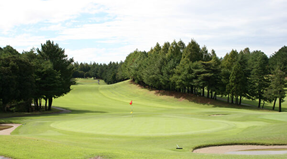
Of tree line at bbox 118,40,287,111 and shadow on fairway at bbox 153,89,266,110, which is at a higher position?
tree line at bbox 118,40,287,111

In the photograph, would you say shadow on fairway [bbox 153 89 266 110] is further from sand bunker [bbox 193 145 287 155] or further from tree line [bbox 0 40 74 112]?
sand bunker [bbox 193 145 287 155]

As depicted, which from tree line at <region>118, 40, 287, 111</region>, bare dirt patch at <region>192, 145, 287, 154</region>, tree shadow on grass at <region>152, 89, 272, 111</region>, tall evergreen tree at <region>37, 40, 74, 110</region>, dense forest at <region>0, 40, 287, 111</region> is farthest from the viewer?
tree shadow on grass at <region>152, 89, 272, 111</region>

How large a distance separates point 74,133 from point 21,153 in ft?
31.0

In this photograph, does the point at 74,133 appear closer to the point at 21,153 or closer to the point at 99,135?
the point at 99,135

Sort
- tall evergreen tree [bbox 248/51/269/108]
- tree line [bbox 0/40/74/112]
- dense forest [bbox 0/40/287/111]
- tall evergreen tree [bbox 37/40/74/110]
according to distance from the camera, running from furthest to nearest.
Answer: tall evergreen tree [bbox 248/51/269/108] < tall evergreen tree [bbox 37/40/74/110] < dense forest [bbox 0/40/287/111] < tree line [bbox 0/40/74/112]

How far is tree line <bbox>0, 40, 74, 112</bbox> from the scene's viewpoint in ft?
120

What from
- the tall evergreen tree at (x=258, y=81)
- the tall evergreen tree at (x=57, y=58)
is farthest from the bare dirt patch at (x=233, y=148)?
the tall evergreen tree at (x=258, y=81)

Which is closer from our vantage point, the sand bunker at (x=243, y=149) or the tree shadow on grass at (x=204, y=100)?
the sand bunker at (x=243, y=149)

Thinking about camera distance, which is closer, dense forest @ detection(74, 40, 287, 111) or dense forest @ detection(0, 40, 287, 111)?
dense forest @ detection(0, 40, 287, 111)

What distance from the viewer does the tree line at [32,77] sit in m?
36.7

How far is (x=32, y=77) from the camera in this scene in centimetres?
4144

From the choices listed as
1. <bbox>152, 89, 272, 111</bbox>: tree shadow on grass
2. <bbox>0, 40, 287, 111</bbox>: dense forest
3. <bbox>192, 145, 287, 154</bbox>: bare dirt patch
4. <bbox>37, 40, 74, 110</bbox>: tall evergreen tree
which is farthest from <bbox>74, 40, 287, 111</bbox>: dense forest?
<bbox>192, 145, 287, 154</bbox>: bare dirt patch

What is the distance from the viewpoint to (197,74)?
6544 centimetres

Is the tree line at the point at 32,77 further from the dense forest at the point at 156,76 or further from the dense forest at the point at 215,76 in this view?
the dense forest at the point at 215,76
